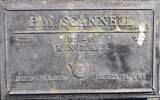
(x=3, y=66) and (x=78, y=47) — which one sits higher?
(x=78, y=47)

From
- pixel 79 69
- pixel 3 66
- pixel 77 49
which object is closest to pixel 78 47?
pixel 77 49

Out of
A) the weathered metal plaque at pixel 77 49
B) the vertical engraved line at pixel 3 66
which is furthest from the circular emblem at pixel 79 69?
the vertical engraved line at pixel 3 66

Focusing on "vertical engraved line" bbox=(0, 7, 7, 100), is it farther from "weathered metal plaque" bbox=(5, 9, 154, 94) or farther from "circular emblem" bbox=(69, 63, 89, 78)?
"circular emblem" bbox=(69, 63, 89, 78)

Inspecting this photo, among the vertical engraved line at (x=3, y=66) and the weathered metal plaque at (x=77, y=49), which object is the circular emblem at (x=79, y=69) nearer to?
the weathered metal plaque at (x=77, y=49)

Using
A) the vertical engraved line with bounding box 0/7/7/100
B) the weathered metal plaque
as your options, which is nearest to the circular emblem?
the weathered metal plaque

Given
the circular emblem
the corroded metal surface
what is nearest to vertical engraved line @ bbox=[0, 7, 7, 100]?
the corroded metal surface

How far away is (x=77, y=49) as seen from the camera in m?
3.42

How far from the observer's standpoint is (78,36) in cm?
341

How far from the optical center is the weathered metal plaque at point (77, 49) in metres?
3.39

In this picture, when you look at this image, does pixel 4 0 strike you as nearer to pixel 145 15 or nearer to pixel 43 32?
pixel 43 32

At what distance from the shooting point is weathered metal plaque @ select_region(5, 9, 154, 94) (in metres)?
3.39

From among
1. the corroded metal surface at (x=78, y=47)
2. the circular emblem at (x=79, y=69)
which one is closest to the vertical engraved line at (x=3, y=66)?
the corroded metal surface at (x=78, y=47)

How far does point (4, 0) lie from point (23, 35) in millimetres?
334

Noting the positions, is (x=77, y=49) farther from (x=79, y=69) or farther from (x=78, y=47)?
(x=79, y=69)
